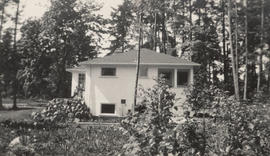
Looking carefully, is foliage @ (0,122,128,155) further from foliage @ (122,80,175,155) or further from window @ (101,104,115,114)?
window @ (101,104,115,114)

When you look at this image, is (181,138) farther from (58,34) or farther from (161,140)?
(58,34)

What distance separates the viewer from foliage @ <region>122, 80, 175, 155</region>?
30.0 ft

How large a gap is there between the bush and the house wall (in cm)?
126

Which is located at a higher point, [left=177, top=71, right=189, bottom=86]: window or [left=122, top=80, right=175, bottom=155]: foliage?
[left=177, top=71, right=189, bottom=86]: window

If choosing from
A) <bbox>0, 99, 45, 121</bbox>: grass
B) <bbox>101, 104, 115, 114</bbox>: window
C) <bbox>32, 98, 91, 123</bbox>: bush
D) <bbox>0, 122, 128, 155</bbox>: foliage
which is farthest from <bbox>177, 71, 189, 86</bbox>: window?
<bbox>0, 122, 128, 155</bbox>: foliage

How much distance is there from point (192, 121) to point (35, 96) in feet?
163

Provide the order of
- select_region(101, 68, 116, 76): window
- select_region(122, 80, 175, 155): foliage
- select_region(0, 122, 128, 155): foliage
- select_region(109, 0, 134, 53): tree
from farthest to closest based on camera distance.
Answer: select_region(109, 0, 134, 53): tree, select_region(101, 68, 116, 76): window, select_region(0, 122, 128, 155): foliage, select_region(122, 80, 175, 155): foliage

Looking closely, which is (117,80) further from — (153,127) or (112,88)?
(153,127)

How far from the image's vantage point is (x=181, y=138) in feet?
30.0

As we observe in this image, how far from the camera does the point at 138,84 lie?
47.3ft

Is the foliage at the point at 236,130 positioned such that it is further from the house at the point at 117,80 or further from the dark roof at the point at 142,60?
the dark roof at the point at 142,60

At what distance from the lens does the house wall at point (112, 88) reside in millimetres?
31092

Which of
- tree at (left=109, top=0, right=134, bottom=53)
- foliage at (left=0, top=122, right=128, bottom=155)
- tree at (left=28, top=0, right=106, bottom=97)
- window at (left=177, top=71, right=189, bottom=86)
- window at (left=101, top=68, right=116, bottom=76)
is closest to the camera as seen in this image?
foliage at (left=0, top=122, right=128, bottom=155)

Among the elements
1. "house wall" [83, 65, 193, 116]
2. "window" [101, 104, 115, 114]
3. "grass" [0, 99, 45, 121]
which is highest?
"house wall" [83, 65, 193, 116]
